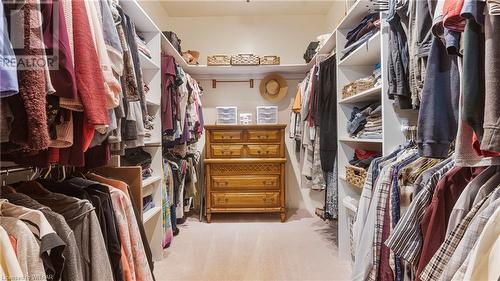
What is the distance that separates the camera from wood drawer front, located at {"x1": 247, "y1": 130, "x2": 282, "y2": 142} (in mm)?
3219

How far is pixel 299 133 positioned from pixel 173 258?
1.82m

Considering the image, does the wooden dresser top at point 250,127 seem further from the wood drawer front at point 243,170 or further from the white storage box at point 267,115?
the wood drawer front at point 243,170

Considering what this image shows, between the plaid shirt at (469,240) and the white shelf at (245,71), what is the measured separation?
278cm

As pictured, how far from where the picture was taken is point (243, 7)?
3516 mm

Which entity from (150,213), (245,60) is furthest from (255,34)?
(150,213)

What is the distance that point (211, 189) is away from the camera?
3219 mm

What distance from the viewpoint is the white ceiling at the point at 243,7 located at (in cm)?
340

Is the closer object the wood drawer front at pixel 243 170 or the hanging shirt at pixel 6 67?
the hanging shirt at pixel 6 67

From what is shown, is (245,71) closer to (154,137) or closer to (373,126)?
(154,137)

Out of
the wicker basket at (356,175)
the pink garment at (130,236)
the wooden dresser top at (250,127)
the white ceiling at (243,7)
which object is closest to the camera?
the pink garment at (130,236)

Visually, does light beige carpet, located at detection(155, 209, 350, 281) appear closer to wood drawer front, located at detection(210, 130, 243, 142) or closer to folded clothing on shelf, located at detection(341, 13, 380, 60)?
wood drawer front, located at detection(210, 130, 243, 142)

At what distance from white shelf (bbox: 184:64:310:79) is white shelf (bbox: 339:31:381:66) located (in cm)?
112

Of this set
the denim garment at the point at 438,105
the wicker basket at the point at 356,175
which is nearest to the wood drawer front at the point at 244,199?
the wicker basket at the point at 356,175

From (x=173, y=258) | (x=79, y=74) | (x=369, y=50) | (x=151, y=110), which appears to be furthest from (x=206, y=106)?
(x=79, y=74)
